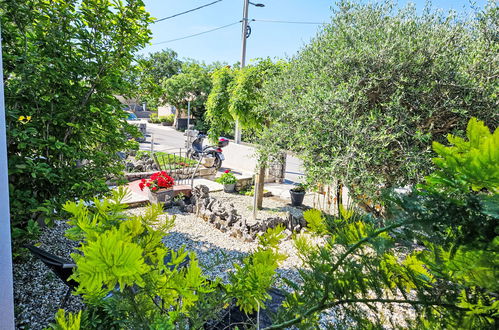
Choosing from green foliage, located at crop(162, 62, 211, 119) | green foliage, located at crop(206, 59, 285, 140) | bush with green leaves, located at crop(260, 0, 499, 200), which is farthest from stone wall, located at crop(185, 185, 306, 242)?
green foliage, located at crop(162, 62, 211, 119)

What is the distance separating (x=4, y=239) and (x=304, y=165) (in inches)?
115

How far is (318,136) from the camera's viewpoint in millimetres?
3309

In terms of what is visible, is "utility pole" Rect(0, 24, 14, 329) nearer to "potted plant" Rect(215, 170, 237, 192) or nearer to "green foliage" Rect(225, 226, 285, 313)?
"green foliage" Rect(225, 226, 285, 313)

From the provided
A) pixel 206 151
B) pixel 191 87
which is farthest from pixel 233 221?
pixel 191 87

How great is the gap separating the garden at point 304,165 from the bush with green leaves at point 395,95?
0.02 meters

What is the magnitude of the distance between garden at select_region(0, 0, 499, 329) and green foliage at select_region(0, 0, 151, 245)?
0.01 meters

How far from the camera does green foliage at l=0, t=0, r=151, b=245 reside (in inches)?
90.6

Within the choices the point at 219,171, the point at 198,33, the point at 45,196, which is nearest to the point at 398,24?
the point at 45,196

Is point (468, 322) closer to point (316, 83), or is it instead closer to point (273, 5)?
point (316, 83)

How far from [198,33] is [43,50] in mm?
12655

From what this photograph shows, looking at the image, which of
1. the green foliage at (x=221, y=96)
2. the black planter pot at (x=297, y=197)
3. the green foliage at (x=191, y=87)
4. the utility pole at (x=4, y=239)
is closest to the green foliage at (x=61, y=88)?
the utility pole at (x=4, y=239)

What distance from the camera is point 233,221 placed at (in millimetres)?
4980

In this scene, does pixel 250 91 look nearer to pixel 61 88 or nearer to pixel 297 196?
pixel 297 196

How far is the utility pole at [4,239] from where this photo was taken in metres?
1.18
